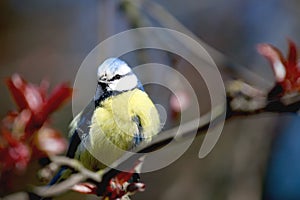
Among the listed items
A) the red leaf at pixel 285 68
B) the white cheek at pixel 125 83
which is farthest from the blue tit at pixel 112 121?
the red leaf at pixel 285 68

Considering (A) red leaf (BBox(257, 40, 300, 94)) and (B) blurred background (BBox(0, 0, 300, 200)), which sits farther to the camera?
(B) blurred background (BBox(0, 0, 300, 200))

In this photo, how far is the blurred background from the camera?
0.96 m

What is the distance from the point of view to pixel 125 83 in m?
0.59

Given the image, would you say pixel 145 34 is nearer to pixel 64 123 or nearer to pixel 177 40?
pixel 177 40

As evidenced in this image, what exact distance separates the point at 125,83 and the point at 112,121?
0.14 ft

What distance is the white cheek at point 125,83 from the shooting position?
0.56m

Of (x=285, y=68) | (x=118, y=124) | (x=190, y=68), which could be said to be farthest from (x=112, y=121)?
(x=190, y=68)

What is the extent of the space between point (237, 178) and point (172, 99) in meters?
0.43

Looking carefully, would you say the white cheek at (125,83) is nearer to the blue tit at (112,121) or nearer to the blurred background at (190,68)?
the blue tit at (112,121)

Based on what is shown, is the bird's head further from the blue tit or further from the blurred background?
the blurred background

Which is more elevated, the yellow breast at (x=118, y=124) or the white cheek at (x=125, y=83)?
the white cheek at (x=125, y=83)

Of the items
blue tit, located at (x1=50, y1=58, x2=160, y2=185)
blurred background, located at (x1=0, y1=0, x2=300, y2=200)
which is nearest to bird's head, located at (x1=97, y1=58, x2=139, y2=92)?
blue tit, located at (x1=50, y1=58, x2=160, y2=185)

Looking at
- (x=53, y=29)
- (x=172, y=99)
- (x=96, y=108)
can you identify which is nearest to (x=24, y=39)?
(x=53, y=29)

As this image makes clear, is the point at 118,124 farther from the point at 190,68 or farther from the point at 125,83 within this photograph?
the point at 190,68
